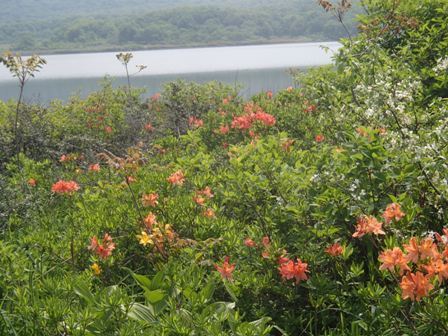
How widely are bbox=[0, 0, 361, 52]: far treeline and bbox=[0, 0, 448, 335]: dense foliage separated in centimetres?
7646

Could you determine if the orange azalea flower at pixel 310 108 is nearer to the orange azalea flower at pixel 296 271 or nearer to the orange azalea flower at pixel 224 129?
the orange azalea flower at pixel 224 129

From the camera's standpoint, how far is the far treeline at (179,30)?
84.8m

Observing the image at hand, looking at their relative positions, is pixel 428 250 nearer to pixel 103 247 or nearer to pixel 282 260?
pixel 282 260

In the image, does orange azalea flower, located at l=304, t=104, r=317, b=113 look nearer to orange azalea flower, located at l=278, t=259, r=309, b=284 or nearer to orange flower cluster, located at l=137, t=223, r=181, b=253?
orange flower cluster, located at l=137, t=223, r=181, b=253

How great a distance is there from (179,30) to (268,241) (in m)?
94.7

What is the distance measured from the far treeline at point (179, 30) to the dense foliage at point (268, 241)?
76.5 m

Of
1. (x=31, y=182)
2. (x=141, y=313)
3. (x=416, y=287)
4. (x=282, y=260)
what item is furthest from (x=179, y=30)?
(x=416, y=287)

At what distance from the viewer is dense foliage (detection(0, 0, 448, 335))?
2205 millimetres

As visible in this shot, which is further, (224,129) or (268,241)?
(224,129)

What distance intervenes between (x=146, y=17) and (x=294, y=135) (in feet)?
318

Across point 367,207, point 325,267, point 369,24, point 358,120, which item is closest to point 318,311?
point 325,267

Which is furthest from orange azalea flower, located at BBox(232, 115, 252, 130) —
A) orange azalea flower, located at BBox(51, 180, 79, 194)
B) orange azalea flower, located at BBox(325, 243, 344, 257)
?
orange azalea flower, located at BBox(325, 243, 344, 257)

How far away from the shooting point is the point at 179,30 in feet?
310

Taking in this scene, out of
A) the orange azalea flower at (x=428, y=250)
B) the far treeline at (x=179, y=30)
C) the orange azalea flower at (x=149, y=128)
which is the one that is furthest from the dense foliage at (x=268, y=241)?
the far treeline at (x=179, y=30)
